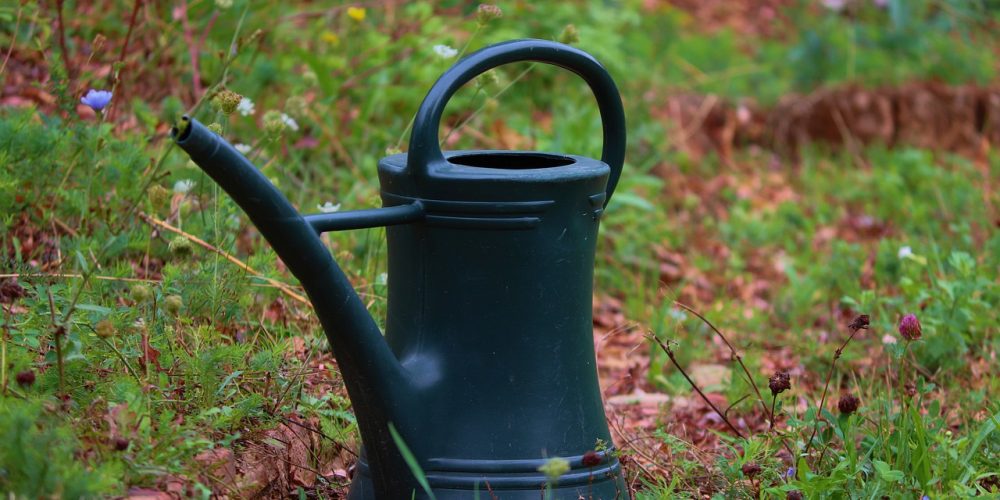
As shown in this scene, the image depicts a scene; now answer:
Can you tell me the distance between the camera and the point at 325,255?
136 centimetres

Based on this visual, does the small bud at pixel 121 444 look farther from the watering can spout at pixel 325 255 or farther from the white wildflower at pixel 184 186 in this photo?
the white wildflower at pixel 184 186

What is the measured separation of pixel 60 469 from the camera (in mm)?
1221

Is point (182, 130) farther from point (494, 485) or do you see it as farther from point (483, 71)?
point (494, 485)

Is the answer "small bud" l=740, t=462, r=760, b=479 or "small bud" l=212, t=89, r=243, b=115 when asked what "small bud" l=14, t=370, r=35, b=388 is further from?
"small bud" l=740, t=462, r=760, b=479

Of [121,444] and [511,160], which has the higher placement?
[511,160]

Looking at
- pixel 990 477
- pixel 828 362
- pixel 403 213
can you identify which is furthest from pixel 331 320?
pixel 828 362

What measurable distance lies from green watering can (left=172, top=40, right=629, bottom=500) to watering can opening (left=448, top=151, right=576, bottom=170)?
0.11 m

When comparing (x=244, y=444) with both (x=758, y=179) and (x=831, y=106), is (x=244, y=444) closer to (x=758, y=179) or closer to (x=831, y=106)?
(x=758, y=179)

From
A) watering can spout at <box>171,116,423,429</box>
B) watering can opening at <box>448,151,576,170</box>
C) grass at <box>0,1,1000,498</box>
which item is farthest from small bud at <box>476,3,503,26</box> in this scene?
watering can spout at <box>171,116,423,429</box>

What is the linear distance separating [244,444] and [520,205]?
61cm

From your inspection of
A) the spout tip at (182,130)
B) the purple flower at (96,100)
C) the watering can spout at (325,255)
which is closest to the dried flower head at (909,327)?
the watering can spout at (325,255)

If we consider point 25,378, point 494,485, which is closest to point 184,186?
point 25,378

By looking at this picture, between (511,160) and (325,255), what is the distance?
47 cm

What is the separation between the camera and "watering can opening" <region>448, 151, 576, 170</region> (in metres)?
1.67
